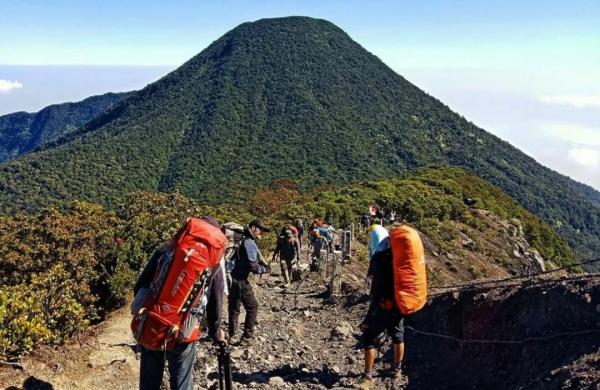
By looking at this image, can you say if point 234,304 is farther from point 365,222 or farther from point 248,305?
point 365,222

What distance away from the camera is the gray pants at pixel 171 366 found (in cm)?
429

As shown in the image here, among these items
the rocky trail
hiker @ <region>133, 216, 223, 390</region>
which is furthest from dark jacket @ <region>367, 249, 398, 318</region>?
hiker @ <region>133, 216, 223, 390</region>

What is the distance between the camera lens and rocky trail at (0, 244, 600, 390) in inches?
208

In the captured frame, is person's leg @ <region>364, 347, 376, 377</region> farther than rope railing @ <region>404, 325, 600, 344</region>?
Yes

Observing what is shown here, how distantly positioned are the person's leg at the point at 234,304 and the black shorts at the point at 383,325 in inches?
82.6

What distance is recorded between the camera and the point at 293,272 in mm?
12820

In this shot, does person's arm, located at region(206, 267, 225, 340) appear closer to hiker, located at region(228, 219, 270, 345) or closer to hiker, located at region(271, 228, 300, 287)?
hiker, located at region(228, 219, 270, 345)

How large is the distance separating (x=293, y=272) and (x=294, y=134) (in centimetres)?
8629

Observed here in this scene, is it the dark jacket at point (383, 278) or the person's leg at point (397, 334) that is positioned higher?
the dark jacket at point (383, 278)

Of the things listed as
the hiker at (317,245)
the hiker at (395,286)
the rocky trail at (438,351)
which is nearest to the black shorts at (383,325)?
the hiker at (395,286)

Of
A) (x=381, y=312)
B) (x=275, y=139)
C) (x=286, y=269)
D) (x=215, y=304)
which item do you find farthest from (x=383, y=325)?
→ (x=275, y=139)

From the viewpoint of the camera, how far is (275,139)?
9656 centimetres

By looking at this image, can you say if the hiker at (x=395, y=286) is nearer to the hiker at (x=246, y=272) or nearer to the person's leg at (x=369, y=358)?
the person's leg at (x=369, y=358)

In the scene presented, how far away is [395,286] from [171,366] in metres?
2.41
